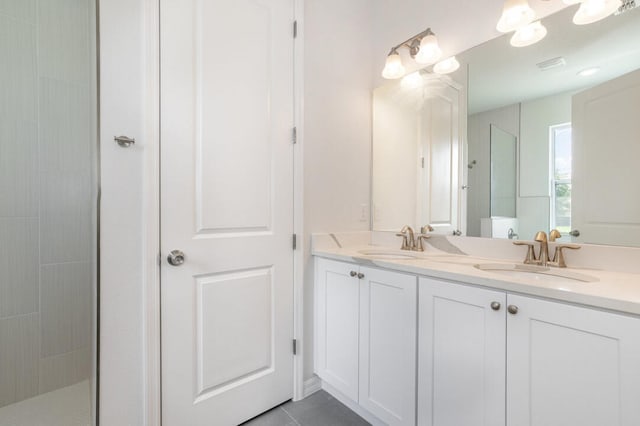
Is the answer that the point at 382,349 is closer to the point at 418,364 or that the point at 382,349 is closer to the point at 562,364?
the point at 418,364

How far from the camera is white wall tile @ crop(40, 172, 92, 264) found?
166 cm

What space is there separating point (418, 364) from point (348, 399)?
622mm

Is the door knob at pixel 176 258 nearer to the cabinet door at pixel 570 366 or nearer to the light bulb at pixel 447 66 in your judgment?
the cabinet door at pixel 570 366

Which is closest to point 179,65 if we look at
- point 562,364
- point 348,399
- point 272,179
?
point 272,179

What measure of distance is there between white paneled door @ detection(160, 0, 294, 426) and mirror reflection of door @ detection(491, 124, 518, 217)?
44.6 inches

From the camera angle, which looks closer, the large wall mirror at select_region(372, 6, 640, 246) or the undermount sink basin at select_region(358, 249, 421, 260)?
the large wall mirror at select_region(372, 6, 640, 246)

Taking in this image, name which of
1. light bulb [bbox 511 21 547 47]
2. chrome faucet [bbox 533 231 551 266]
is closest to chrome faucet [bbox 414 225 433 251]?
chrome faucet [bbox 533 231 551 266]

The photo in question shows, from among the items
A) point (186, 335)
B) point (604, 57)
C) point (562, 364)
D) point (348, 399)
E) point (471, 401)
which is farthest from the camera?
point (348, 399)

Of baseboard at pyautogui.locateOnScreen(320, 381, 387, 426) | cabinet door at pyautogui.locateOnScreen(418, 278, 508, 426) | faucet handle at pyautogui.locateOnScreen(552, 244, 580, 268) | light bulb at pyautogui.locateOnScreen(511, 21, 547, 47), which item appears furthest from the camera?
baseboard at pyautogui.locateOnScreen(320, 381, 387, 426)

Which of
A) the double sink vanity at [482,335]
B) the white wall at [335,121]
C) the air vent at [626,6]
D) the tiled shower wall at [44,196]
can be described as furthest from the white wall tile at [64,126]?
the air vent at [626,6]

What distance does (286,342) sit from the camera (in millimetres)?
1639

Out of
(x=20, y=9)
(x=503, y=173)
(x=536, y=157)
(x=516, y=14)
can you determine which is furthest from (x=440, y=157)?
(x=20, y=9)

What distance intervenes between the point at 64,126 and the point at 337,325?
2038 mm

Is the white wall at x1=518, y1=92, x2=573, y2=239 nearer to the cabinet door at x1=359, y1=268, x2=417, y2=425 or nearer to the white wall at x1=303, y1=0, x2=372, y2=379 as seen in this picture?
the cabinet door at x1=359, y1=268, x2=417, y2=425
